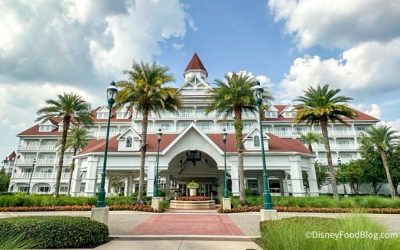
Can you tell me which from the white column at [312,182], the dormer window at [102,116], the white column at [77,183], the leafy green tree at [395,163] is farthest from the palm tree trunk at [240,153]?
the dormer window at [102,116]

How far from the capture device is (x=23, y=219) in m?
8.41

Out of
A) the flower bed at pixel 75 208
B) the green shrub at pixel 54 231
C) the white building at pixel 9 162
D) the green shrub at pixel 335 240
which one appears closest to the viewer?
the green shrub at pixel 335 240

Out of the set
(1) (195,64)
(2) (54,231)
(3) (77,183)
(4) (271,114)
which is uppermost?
(1) (195,64)

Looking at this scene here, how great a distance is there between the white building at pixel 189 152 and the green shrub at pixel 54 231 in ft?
67.1

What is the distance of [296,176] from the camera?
2902 centimetres

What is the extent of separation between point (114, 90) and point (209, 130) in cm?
3930

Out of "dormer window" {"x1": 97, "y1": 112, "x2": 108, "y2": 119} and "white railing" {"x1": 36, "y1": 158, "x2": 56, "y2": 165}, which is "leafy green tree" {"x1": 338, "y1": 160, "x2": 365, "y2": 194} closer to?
"dormer window" {"x1": 97, "y1": 112, "x2": 108, "y2": 119}

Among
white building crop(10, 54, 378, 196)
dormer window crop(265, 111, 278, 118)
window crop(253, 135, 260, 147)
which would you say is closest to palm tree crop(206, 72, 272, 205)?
white building crop(10, 54, 378, 196)

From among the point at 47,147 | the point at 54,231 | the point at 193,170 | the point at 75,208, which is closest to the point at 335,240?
the point at 54,231

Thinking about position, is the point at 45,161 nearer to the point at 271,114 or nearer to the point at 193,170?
the point at 193,170

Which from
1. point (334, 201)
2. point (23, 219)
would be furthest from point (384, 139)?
point (23, 219)

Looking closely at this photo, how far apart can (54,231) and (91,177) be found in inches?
876

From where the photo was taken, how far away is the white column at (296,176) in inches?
1137

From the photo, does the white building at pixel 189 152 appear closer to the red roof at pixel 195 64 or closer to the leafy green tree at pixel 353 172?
the red roof at pixel 195 64
